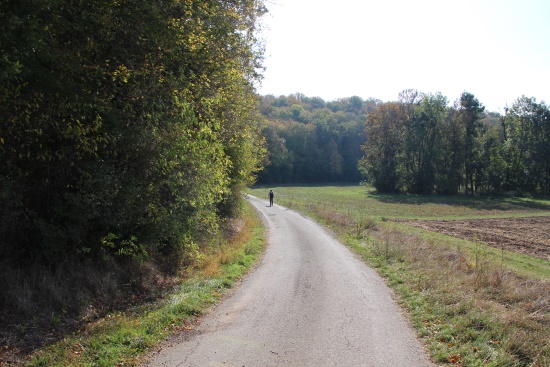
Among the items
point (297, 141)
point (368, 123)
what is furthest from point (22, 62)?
point (297, 141)

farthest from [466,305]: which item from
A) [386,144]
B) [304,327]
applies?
[386,144]

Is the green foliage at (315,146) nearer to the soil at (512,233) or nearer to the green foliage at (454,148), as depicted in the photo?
the green foliage at (454,148)

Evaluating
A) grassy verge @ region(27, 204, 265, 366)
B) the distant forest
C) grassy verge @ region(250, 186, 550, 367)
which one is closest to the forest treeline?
grassy verge @ region(27, 204, 265, 366)

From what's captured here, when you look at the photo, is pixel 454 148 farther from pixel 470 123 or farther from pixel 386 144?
pixel 386 144

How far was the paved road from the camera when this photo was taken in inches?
230

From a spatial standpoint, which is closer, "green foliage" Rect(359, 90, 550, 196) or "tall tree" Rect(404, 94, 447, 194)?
"green foliage" Rect(359, 90, 550, 196)

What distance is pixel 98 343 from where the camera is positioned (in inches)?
236

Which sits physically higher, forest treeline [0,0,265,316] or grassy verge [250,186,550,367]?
forest treeline [0,0,265,316]

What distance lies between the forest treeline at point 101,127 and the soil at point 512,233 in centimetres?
1584

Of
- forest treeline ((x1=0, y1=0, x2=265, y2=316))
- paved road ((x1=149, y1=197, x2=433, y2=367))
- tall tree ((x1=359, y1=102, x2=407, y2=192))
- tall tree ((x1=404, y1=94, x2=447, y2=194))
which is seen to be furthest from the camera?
tall tree ((x1=359, y1=102, x2=407, y2=192))

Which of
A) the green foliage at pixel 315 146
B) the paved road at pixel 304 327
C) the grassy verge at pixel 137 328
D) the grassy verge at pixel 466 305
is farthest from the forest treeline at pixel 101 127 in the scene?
the green foliage at pixel 315 146

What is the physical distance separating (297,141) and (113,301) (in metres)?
101

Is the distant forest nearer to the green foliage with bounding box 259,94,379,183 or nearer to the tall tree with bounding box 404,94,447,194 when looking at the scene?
the tall tree with bounding box 404,94,447,194

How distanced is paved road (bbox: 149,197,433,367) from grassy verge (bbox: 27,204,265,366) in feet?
1.27
